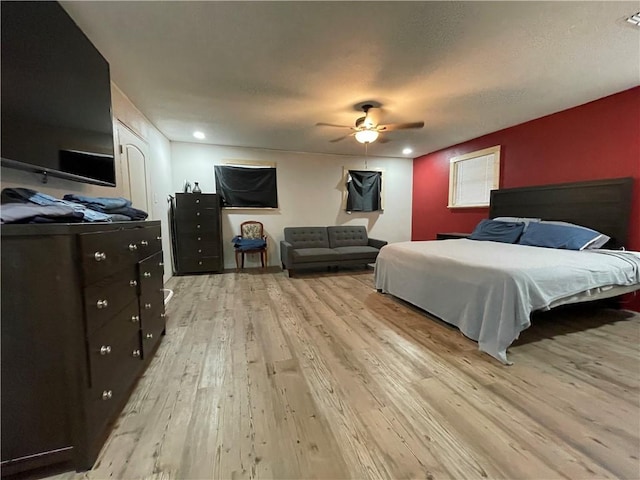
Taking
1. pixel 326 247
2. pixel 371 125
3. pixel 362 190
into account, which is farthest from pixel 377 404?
pixel 362 190

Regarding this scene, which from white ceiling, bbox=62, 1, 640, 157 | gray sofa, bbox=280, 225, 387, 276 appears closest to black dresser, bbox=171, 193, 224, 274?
gray sofa, bbox=280, 225, 387, 276

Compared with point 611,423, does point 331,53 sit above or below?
above

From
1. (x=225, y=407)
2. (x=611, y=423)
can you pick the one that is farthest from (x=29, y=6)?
(x=611, y=423)

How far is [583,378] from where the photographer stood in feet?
5.52

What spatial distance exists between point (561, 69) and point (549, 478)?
3.11 meters

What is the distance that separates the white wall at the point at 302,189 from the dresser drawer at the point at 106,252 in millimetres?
3735

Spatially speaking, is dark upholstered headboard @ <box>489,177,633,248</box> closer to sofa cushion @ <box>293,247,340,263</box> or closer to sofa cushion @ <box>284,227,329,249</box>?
sofa cushion @ <box>293,247,340,263</box>

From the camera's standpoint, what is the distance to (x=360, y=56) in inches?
83.7

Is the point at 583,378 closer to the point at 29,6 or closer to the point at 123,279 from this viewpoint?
the point at 123,279

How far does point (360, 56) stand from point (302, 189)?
11.7ft

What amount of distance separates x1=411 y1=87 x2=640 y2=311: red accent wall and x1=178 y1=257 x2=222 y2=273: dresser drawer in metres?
4.66

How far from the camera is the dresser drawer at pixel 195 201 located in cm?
443

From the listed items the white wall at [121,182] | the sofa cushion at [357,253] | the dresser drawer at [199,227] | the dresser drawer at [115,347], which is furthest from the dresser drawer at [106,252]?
the sofa cushion at [357,253]

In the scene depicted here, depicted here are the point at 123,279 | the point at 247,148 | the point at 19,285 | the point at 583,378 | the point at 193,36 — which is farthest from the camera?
the point at 247,148
